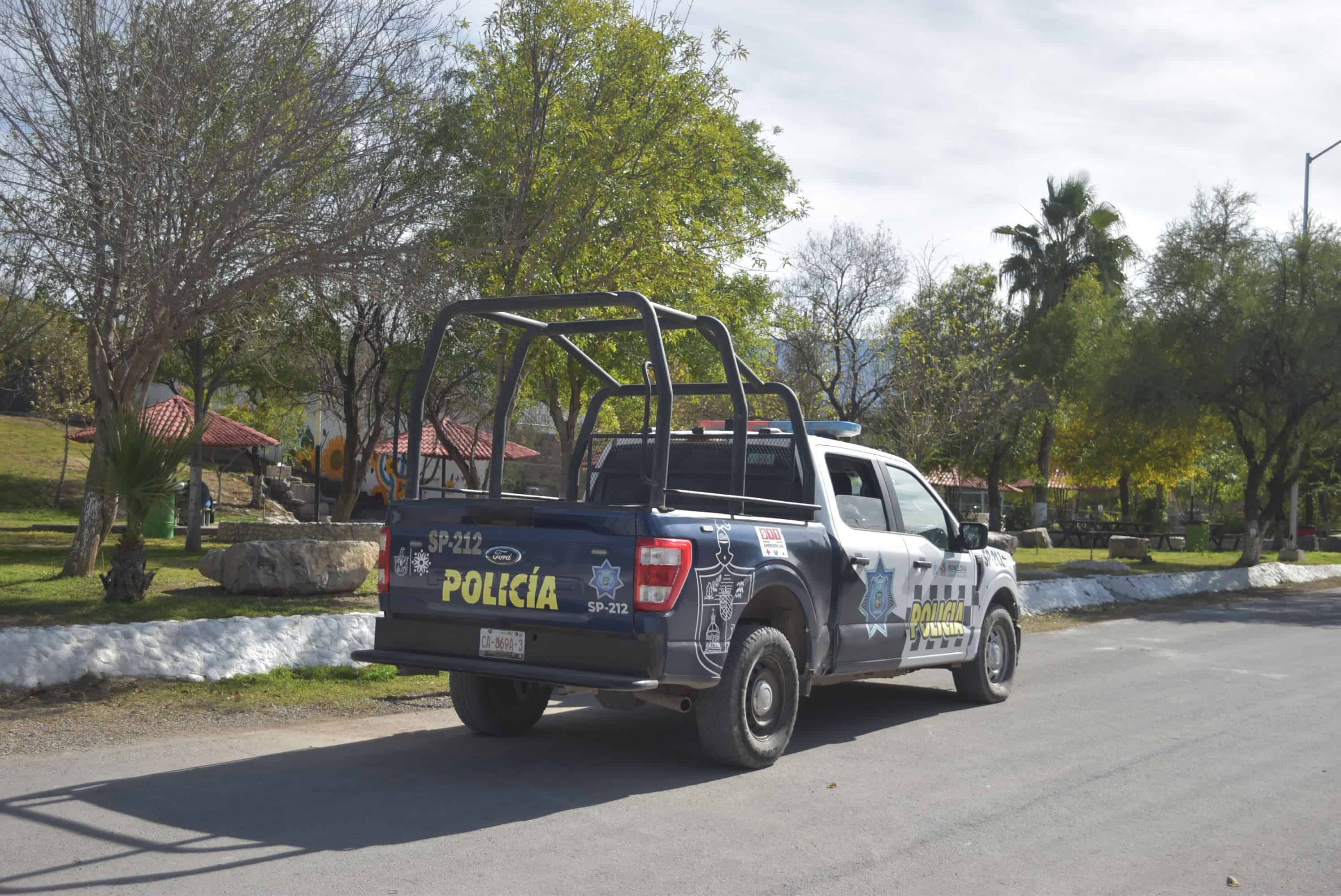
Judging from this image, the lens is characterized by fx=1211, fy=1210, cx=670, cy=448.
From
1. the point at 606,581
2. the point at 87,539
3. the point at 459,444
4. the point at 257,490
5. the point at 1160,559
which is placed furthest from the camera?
the point at 257,490

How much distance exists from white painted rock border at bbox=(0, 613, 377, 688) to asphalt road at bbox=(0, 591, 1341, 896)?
5.65 ft

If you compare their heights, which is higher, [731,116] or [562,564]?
[731,116]

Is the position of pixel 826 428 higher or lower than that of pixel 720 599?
higher

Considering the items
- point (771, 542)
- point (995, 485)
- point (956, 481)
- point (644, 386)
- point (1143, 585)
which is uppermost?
point (956, 481)

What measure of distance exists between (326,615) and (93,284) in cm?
481

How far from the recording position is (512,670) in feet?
21.6

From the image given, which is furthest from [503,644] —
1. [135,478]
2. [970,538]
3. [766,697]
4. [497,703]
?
[135,478]

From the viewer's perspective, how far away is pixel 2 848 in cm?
517

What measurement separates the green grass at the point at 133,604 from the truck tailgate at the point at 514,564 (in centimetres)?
463

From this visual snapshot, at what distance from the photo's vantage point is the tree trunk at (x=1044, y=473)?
144 feet

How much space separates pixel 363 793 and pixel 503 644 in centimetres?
107

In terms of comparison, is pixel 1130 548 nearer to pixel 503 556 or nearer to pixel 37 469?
pixel 503 556

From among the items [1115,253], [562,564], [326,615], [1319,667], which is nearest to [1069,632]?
[1319,667]

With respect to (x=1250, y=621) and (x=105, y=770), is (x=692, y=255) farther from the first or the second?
(x=105, y=770)
